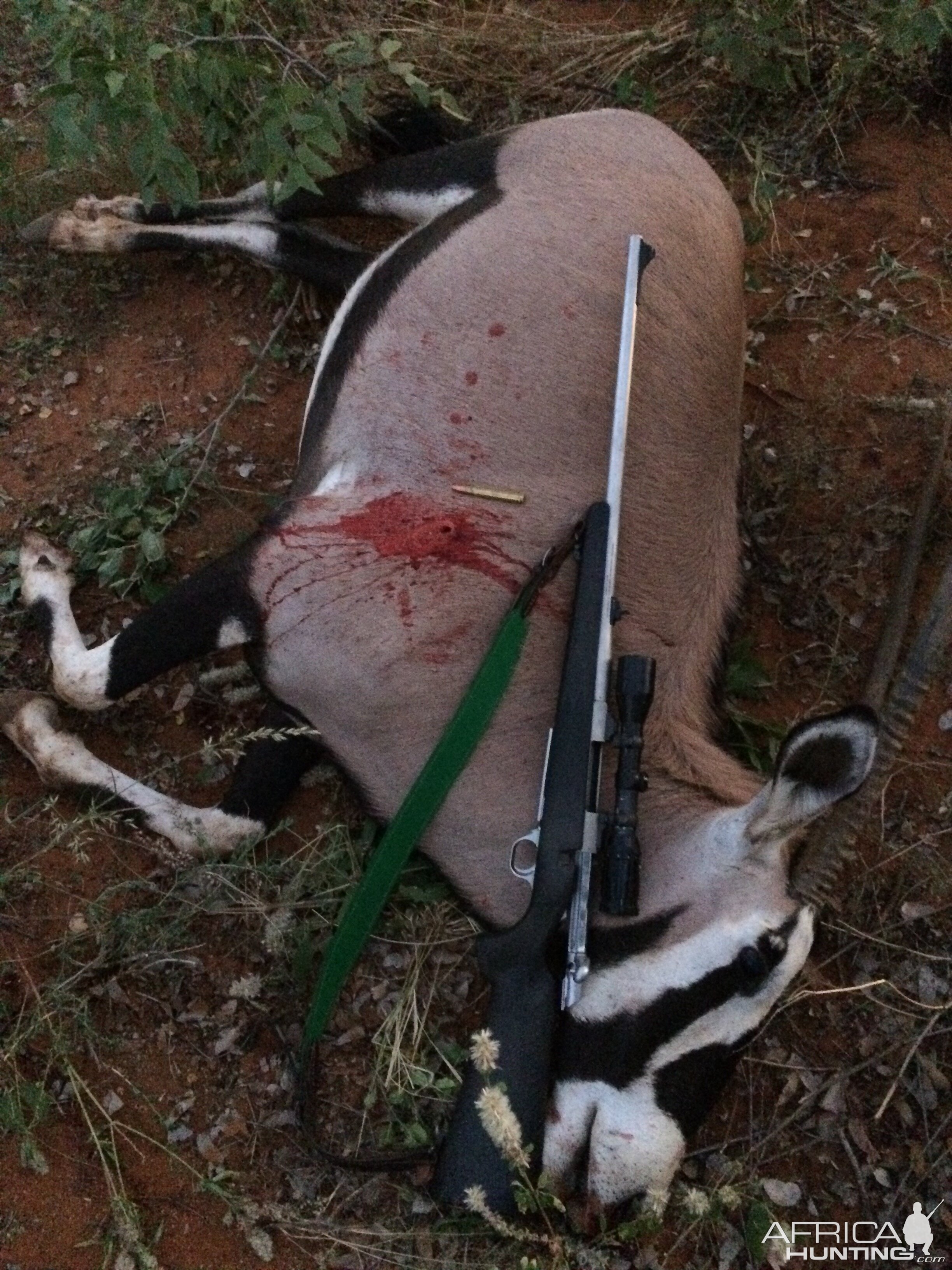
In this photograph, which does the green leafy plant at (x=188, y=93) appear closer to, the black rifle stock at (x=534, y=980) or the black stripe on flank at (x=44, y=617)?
the black stripe on flank at (x=44, y=617)

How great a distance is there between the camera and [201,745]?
398 centimetres

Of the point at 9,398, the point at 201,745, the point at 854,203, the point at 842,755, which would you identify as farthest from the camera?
the point at 854,203

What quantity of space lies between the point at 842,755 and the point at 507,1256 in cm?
169

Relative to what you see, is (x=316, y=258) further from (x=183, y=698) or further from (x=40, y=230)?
(x=183, y=698)

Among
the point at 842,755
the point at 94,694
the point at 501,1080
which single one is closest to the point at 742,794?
the point at 842,755

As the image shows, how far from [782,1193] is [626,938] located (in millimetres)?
1098

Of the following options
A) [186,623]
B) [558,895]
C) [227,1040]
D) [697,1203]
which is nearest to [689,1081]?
[697,1203]

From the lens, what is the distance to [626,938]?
122 inches

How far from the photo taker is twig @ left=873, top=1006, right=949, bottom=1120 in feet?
11.8

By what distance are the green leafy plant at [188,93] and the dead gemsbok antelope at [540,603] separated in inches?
20.6

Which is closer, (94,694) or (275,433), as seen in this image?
(94,694)

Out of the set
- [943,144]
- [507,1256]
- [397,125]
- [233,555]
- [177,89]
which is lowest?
[507,1256]

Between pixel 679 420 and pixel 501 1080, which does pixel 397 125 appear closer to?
pixel 679 420

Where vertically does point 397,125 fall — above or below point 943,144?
above
